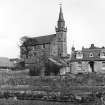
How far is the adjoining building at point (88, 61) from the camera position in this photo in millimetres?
54875

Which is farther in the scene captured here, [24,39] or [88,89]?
[24,39]

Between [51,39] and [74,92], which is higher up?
[51,39]

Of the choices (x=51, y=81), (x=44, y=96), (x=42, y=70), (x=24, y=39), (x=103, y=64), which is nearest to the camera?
(x=44, y=96)

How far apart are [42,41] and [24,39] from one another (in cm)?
682

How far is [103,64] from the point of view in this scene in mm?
54562

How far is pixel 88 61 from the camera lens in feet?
183

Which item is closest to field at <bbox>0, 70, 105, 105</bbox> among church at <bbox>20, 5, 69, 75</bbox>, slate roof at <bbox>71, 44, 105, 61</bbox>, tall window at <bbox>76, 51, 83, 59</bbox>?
slate roof at <bbox>71, 44, 105, 61</bbox>

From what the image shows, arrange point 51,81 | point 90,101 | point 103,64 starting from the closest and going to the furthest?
point 90,101 < point 51,81 < point 103,64

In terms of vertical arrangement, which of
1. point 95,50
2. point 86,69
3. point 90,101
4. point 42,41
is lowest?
point 90,101

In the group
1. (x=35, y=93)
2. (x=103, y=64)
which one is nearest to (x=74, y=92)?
(x=35, y=93)

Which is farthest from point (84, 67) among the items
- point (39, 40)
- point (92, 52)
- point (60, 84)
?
point (39, 40)

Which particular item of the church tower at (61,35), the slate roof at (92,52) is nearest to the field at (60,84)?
the slate roof at (92,52)

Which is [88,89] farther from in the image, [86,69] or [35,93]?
[86,69]

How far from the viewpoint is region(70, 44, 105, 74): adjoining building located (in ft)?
180
